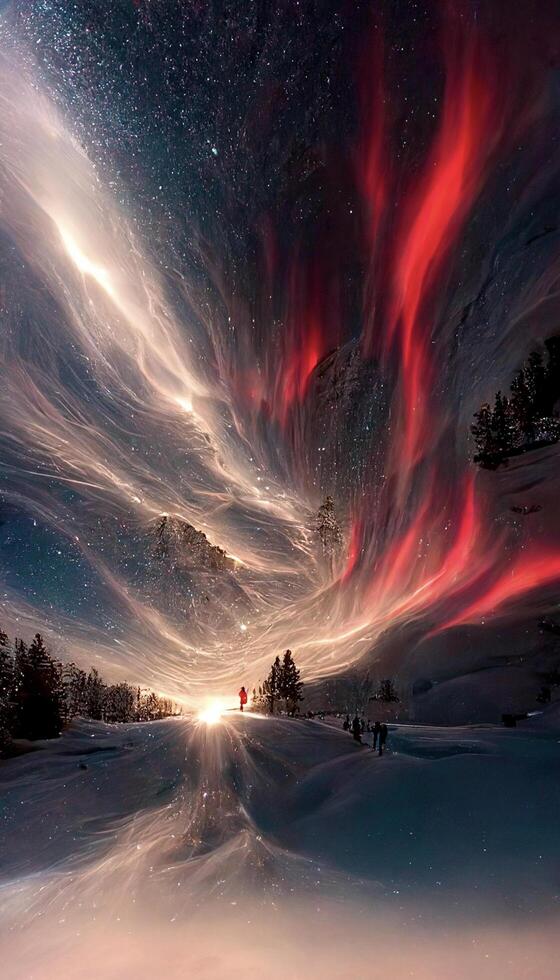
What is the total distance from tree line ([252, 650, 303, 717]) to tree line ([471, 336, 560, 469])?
549 inches

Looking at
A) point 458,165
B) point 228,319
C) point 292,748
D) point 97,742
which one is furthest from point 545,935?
point 228,319

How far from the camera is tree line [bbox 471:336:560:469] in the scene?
19.8 metres

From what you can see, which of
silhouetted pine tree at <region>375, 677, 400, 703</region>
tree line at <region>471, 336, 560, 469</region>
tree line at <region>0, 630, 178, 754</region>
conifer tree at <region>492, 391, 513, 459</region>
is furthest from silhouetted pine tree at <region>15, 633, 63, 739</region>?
conifer tree at <region>492, 391, 513, 459</region>

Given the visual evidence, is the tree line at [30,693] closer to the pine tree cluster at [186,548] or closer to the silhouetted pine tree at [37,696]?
the silhouetted pine tree at [37,696]

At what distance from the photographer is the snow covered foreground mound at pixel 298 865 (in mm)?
4652

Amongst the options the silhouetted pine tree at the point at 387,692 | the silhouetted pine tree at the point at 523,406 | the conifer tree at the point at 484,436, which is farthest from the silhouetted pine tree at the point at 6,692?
the silhouetted pine tree at the point at 523,406

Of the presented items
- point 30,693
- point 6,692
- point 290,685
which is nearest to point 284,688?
point 290,685

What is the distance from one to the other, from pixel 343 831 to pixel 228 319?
69.8ft

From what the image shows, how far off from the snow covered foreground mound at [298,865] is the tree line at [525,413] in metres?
11.0

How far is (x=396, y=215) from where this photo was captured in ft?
66.6

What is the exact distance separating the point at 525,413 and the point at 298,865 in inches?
681

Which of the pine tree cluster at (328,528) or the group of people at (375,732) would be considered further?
the pine tree cluster at (328,528)

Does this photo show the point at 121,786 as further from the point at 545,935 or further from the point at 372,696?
the point at 372,696

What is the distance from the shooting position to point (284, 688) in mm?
27312
